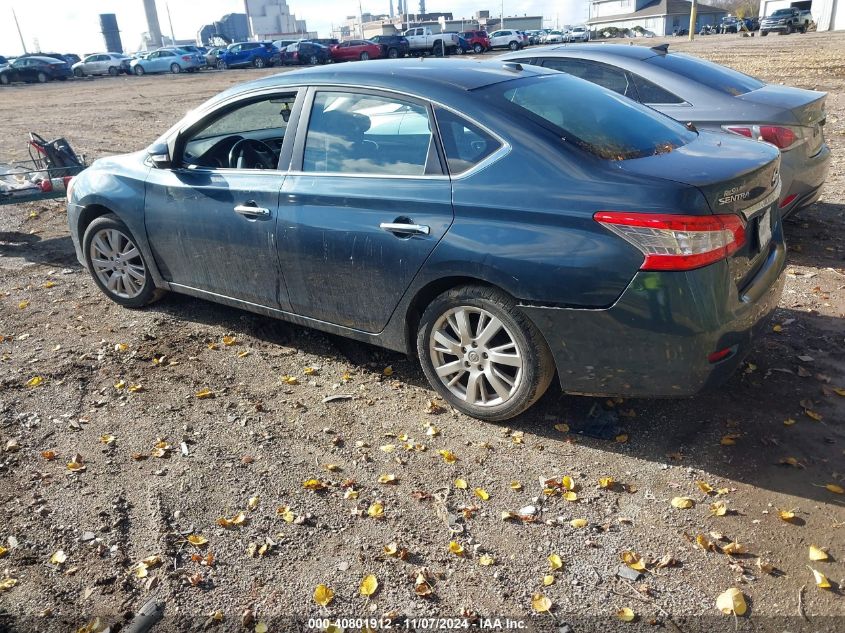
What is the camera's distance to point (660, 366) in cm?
327

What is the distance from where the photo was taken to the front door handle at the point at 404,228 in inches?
143

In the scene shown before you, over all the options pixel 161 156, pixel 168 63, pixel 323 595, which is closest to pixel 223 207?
pixel 161 156

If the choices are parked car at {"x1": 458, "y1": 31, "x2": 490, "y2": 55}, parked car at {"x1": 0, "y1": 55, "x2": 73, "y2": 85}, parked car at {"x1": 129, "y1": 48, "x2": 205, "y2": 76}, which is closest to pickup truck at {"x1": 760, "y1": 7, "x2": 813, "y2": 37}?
parked car at {"x1": 458, "y1": 31, "x2": 490, "y2": 55}

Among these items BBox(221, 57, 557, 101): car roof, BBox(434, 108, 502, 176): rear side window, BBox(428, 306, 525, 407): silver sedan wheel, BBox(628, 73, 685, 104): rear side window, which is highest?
BBox(221, 57, 557, 101): car roof

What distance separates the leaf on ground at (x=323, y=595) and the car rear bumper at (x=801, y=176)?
4.58 meters

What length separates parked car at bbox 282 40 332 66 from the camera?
42594mm

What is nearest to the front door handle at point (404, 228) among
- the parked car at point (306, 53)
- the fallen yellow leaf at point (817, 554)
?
the fallen yellow leaf at point (817, 554)

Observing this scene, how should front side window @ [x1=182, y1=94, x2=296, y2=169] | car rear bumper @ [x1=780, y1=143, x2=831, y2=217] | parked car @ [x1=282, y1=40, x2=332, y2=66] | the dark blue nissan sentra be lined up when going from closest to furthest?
the dark blue nissan sentra, front side window @ [x1=182, y1=94, x2=296, y2=169], car rear bumper @ [x1=780, y1=143, x2=831, y2=217], parked car @ [x1=282, y1=40, x2=332, y2=66]

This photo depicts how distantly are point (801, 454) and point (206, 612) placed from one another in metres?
2.80

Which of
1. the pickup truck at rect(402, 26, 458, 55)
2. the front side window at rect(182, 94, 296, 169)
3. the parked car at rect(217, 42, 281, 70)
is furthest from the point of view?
the pickup truck at rect(402, 26, 458, 55)

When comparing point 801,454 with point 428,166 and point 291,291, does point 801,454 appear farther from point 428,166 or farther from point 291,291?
point 291,291

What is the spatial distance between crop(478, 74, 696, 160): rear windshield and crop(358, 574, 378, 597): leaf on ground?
2179mm


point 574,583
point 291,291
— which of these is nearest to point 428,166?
point 291,291

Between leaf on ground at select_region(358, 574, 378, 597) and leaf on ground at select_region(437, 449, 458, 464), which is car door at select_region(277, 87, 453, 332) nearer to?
leaf on ground at select_region(437, 449, 458, 464)
